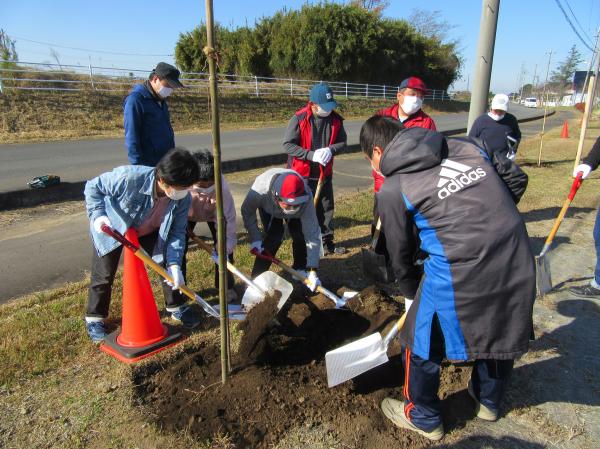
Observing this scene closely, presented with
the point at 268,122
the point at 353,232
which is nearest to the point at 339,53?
the point at 268,122

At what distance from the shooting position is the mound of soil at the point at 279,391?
2355mm

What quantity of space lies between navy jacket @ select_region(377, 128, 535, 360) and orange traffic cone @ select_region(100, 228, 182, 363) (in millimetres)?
1791

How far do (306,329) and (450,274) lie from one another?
160 cm

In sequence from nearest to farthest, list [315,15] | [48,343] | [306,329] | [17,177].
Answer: [48,343] < [306,329] < [17,177] < [315,15]

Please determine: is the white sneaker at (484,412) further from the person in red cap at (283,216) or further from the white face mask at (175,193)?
the white face mask at (175,193)

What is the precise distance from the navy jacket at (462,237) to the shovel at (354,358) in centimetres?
51

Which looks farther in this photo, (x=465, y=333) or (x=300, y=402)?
(x=300, y=402)

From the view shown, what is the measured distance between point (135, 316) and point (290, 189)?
1423 mm

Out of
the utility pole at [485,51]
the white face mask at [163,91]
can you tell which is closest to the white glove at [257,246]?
the white face mask at [163,91]

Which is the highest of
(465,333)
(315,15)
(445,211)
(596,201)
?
(315,15)

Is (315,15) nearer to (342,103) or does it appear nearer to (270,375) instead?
(342,103)

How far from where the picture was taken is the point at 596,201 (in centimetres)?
773

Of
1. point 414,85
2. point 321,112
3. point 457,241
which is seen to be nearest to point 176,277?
point 457,241

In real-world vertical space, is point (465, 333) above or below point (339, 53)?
below
